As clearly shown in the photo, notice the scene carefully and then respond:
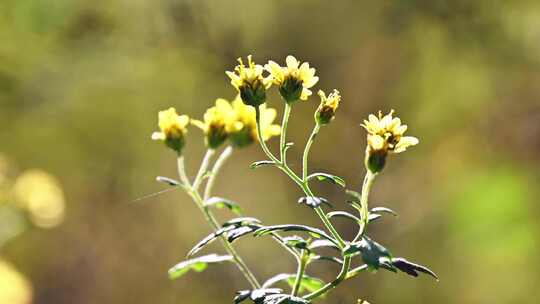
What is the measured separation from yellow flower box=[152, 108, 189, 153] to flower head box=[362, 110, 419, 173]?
0.20 m

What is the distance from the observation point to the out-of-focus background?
8.60ft

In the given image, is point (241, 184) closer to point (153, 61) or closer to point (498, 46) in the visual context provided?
point (153, 61)

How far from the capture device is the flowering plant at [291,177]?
21.2 inches

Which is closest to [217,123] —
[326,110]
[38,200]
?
[326,110]

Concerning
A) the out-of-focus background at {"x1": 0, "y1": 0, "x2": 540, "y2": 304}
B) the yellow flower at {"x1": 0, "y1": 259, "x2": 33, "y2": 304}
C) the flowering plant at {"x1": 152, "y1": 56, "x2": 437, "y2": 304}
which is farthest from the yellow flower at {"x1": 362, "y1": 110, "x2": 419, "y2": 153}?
the out-of-focus background at {"x1": 0, "y1": 0, "x2": 540, "y2": 304}

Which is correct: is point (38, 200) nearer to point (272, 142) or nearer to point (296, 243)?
point (296, 243)

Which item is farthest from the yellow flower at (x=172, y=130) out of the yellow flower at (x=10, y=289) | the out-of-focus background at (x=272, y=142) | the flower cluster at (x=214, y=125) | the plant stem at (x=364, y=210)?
the out-of-focus background at (x=272, y=142)

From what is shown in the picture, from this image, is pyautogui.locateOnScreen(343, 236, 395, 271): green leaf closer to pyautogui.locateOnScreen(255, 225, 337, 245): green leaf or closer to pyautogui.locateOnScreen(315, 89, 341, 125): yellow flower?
pyautogui.locateOnScreen(255, 225, 337, 245): green leaf

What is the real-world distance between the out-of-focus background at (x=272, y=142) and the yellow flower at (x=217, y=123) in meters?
1.84

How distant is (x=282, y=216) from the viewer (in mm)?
2699

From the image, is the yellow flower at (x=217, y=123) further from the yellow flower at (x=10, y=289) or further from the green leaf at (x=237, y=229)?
the yellow flower at (x=10, y=289)

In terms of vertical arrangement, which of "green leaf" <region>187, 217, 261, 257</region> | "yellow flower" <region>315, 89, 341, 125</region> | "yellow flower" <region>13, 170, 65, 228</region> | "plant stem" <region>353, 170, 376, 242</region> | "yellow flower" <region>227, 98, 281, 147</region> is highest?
"yellow flower" <region>13, 170, 65, 228</region>

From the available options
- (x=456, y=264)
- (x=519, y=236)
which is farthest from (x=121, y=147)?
(x=519, y=236)

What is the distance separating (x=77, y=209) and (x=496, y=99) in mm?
1518
